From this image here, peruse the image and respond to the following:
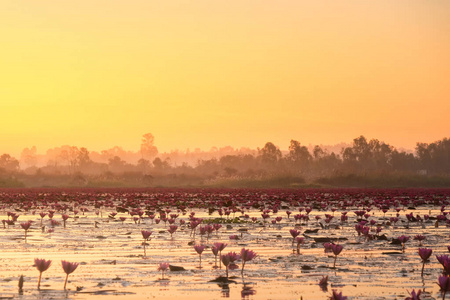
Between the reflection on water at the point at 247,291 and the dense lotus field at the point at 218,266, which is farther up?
the dense lotus field at the point at 218,266

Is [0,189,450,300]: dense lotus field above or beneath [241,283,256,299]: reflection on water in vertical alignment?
above

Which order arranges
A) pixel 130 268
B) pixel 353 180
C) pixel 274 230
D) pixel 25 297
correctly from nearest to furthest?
1. pixel 25 297
2. pixel 130 268
3. pixel 274 230
4. pixel 353 180

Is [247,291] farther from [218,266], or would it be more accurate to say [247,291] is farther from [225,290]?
[218,266]

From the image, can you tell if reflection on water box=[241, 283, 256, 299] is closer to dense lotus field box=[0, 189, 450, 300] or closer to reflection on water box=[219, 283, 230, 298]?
dense lotus field box=[0, 189, 450, 300]

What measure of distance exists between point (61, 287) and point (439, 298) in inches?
200

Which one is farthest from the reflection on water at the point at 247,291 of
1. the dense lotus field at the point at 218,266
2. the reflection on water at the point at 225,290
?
the reflection on water at the point at 225,290

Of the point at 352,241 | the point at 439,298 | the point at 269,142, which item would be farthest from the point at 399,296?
the point at 269,142

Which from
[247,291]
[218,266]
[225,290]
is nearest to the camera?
[247,291]

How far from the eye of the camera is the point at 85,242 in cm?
1591

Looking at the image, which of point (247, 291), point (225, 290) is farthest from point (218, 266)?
point (247, 291)

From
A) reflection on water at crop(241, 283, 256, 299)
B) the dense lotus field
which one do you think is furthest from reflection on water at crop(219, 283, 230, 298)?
reflection on water at crop(241, 283, 256, 299)

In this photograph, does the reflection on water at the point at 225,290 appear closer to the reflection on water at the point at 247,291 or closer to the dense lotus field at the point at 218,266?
the dense lotus field at the point at 218,266

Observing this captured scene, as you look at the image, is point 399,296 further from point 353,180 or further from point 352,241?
point 353,180

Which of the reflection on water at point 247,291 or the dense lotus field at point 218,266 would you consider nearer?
the reflection on water at point 247,291
